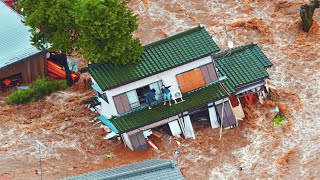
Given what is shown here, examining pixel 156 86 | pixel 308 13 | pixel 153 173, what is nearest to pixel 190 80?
pixel 156 86

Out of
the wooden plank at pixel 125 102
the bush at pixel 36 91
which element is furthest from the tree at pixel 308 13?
the bush at pixel 36 91

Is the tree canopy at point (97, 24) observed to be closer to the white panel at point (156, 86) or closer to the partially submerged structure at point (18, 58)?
the white panel at point (156, 86)

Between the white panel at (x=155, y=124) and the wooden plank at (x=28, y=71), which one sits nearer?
the white panel at (x=155, y=124)

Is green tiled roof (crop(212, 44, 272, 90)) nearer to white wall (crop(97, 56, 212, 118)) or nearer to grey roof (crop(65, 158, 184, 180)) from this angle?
white wall (crop(97, 56, 212, 118))

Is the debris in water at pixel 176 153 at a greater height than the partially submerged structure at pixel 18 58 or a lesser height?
A: lesser

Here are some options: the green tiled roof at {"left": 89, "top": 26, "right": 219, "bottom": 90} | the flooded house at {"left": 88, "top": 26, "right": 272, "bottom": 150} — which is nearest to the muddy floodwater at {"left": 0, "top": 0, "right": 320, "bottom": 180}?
the flooded house at {"left": 88, "top": 26, "right": 272, "bottom": 150}

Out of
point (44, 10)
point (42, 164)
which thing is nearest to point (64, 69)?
point (44, 10)

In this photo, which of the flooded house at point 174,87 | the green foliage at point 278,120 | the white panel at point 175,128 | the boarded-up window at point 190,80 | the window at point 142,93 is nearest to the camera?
the flooded house at point 174,87
